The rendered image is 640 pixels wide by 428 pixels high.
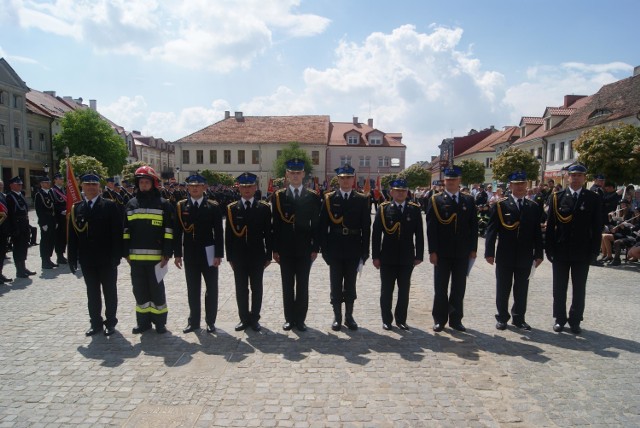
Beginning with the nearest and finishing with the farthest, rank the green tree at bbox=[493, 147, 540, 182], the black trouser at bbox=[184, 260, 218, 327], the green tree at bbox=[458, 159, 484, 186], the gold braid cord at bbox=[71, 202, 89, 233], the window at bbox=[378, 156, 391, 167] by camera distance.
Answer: the gold braid cord at bbox=[71, 202, 89, 233] → the black trouser at bbox=[184, 260, 218, 327] → the green tree at bbox=[493, 147, 540, 182] → the green tree at bbox=[458, 159, 484, 186] → the window at bbox=[378, 156, 391, 167]

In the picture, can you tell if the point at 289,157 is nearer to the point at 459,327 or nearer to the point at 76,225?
the point at 76,225

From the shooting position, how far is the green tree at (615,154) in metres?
16.5

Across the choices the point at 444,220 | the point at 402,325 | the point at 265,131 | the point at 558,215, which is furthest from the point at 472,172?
the point at 402,325

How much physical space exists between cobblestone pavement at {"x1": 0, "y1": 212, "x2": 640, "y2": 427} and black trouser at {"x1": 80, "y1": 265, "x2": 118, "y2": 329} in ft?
0.75

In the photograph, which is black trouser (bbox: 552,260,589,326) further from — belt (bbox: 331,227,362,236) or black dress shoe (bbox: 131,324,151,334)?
black dress shoe (bbox: 131,324,151,334)

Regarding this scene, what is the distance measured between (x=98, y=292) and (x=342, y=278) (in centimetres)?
311

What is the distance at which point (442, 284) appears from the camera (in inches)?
235

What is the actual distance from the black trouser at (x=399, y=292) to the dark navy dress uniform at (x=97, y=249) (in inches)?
135

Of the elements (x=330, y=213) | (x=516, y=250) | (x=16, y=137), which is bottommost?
(x=516, y=250)

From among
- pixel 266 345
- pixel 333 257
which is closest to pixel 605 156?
pixel 333 257

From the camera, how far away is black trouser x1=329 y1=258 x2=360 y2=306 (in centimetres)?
599

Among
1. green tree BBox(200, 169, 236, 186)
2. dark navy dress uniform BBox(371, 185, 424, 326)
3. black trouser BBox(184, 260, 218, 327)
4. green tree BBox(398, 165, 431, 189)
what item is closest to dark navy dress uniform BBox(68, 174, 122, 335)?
black trouser BBox(184, 260, 218, 327)

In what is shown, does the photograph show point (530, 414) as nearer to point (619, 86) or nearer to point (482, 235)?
point (482, 235)

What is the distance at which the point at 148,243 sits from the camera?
18.6ft
